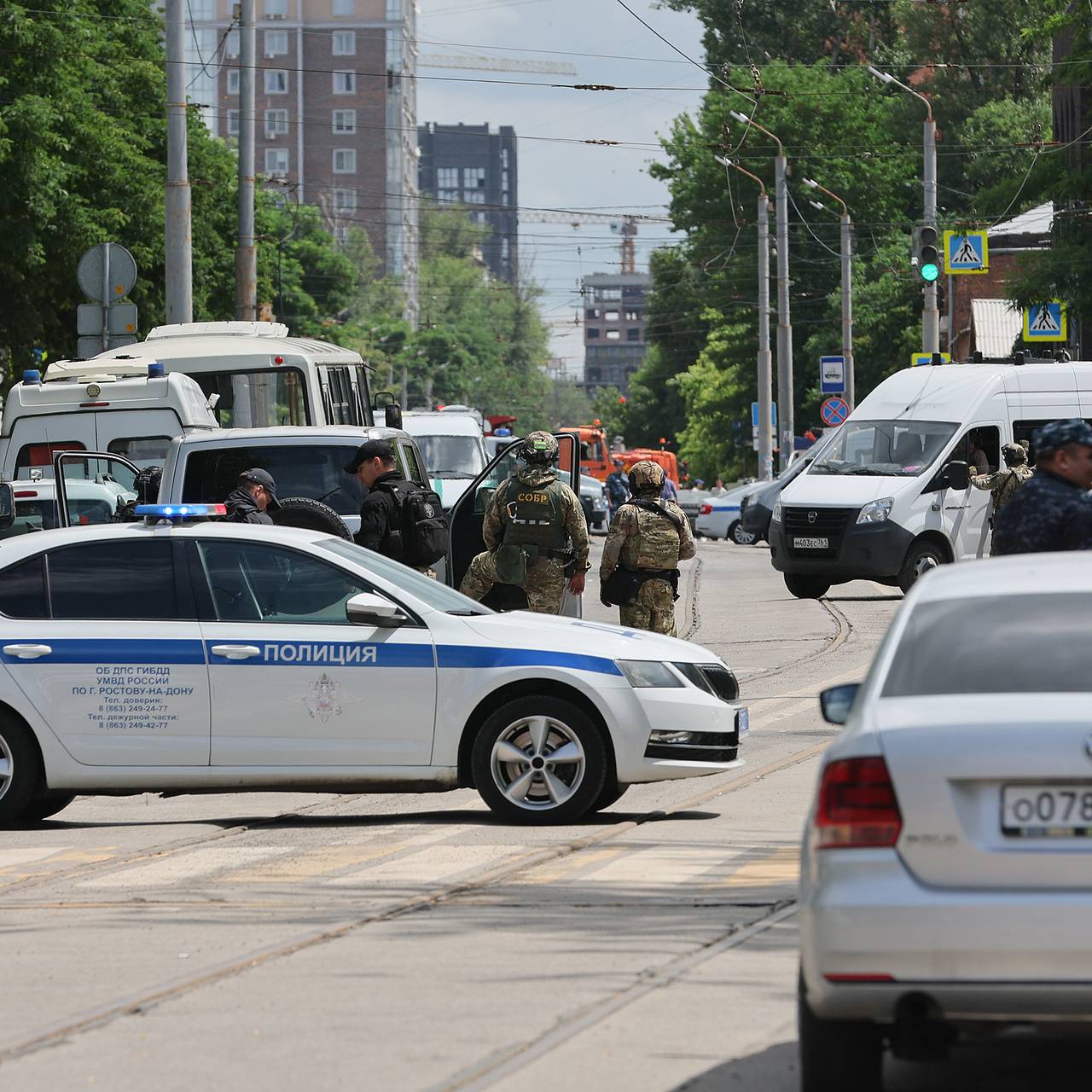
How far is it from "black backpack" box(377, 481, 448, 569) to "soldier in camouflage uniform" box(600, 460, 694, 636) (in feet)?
3.52

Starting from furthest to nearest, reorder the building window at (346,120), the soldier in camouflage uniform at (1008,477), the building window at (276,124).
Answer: the building window at (346,120) → the building window at (276,124) → the soldier in camouflage uniform at (1008,477)

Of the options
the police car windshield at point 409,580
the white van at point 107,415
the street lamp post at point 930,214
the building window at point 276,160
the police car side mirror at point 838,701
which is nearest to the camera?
the police car side mirror at point 838,701

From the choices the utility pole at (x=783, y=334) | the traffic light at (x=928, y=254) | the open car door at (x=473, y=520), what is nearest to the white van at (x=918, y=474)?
the traffic light at (x=928, y=254)

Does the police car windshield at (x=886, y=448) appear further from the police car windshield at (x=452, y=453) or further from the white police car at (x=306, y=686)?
the white police car at (x=306, y=686)

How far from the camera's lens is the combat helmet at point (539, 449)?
1394 centimetres

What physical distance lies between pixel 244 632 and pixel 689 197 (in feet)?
218

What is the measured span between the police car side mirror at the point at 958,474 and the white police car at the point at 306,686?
13469 millimetres

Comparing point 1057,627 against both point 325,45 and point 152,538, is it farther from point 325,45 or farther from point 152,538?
point 325,45

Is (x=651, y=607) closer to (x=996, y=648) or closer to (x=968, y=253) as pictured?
(x=996, y=648)

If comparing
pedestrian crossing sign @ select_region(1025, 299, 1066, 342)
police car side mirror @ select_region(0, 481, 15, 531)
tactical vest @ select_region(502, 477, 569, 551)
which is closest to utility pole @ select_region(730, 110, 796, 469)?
pedestrian crossing sign @ select_region(1025, 299, 1066, 342)

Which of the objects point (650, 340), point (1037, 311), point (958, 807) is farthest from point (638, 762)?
point (650, 340)

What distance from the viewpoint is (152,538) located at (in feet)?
35.1

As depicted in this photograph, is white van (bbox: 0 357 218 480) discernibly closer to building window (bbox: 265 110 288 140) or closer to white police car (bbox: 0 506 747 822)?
white police car (bbox: 0 506 747 822)

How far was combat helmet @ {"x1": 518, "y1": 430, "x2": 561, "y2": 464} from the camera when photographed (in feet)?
45.7
